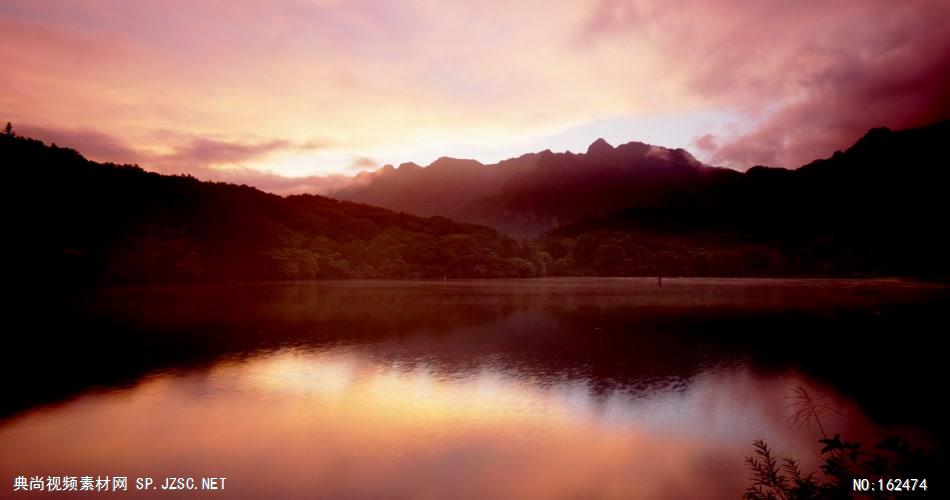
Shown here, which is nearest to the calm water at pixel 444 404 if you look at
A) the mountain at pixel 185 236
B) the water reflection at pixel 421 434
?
the water reflection at pixel 421 434

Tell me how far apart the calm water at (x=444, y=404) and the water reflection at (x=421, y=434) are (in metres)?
0.08

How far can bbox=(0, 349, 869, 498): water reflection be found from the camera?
12.6 meters

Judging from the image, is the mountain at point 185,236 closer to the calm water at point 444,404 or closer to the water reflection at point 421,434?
the calm water at point 444,404

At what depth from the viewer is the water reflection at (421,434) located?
41.4ft

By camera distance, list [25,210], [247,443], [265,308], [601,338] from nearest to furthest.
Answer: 1. [247,443]
2. [601,338]
3. [265,308]
4. [25,210]

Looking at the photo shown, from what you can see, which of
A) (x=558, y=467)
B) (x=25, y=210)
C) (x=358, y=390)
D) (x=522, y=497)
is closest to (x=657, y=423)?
(x=558, y=467)

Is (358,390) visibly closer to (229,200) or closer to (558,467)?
(558,467)

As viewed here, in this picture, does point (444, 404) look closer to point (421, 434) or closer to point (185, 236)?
point (421, 434)

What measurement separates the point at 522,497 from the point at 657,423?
7.39 meters

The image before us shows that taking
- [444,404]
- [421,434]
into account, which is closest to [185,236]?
[444,404]

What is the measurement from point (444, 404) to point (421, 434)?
11.0 feet

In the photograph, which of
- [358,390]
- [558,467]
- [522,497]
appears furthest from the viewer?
[358,390]

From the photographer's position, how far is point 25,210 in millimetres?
90812

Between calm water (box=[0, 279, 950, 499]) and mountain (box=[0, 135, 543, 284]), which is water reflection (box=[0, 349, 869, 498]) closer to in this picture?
calm water (box=[0, 279, 950, 499])
